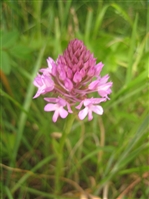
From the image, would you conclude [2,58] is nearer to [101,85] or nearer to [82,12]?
[101,85]

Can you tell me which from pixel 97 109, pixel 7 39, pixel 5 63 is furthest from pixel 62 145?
pixel 7 39

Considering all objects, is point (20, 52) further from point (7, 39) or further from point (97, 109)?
point (97, 109)

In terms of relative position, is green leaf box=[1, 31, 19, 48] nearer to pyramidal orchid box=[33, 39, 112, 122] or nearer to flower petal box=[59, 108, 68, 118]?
pyramidal orchid box=[33, 39, 112, 122]

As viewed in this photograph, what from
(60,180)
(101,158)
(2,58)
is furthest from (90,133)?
(2,58)

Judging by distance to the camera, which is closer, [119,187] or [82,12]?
[119,187]

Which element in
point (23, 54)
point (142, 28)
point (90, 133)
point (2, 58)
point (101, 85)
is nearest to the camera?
point (101, 85)

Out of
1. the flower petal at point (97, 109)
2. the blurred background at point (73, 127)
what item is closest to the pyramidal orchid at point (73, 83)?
the flower petal at point (97, 109)
